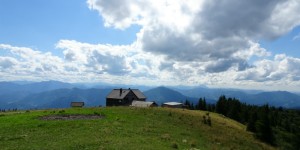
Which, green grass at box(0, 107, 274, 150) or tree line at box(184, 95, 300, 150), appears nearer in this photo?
tree line at box(184, 95, 300, 150)

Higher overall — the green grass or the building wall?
the building wall

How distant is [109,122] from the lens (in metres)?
44.6

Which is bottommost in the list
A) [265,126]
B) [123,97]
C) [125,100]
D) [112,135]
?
[265,126]

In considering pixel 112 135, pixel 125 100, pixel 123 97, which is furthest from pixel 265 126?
pixel 125 100

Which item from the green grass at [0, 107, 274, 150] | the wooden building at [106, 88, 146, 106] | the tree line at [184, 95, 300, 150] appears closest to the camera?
the tree line at [184, 95, 300, 150]

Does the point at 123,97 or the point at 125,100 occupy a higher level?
the point at 123,97

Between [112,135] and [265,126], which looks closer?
[112,135]

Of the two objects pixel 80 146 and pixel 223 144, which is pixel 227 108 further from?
pixel 80 146

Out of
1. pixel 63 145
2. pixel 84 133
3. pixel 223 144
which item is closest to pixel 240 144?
pixel 223 144

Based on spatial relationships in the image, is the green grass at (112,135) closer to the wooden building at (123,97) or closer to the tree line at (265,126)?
the tree line at (265,126)

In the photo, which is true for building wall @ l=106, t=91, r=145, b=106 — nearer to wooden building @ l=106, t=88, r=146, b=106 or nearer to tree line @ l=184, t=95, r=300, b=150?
wooden building @ l=106, t=88, r=146, b=106

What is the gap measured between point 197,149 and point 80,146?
12596mm

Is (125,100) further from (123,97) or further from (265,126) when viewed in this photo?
(265,126)

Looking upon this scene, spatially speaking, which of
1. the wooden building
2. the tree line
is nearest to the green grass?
the tree line
